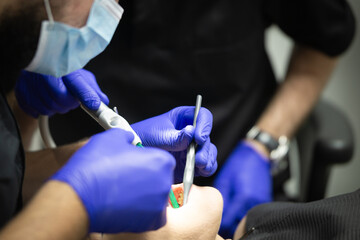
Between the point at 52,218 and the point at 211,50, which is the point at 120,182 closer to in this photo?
the point at 52,218

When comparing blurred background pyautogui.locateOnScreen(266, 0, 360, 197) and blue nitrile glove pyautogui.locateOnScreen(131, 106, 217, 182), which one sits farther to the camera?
blurred background pyautogui.locateOnScreen(266, 0, 360, 197)

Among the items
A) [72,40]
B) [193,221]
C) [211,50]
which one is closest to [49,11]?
[72,40]

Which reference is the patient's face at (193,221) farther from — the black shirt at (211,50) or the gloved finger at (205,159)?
the black shirt at (211,50)

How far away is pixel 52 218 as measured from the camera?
39 centimetres

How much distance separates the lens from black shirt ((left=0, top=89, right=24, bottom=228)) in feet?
1.54

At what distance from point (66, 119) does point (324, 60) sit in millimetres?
832

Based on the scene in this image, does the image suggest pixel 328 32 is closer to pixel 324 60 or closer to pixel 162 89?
pixel 324 60

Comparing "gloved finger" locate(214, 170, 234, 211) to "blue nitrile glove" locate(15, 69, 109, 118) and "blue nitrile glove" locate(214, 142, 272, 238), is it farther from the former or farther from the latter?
"blue nitrile glove" locate(15, 69, 109, 118)

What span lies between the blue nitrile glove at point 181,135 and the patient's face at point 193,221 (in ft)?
0.14

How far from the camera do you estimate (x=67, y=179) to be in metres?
0.42

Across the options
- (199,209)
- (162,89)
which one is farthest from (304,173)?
(199,209)

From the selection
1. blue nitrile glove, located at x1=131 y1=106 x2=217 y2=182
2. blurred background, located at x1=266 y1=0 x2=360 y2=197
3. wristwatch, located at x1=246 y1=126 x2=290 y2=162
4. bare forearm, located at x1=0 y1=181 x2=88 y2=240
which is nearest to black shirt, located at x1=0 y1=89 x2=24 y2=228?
bare forearm, located at x1=0 y1=181 x2=88 y2=240

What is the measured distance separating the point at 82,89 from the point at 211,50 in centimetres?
41

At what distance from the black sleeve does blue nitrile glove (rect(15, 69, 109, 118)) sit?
2.01 feet
